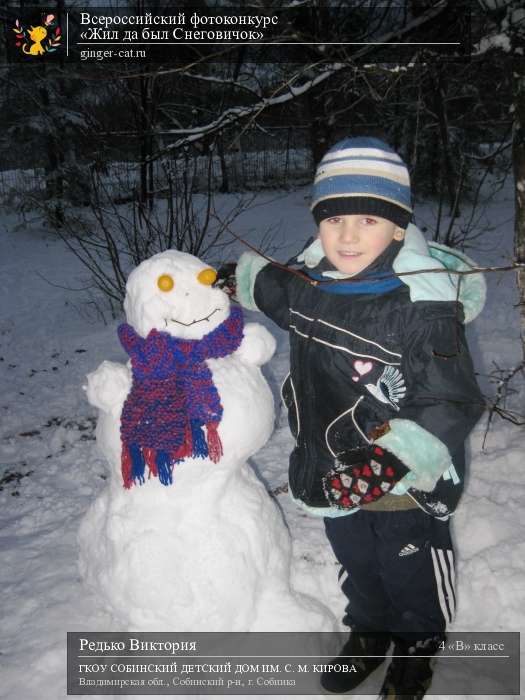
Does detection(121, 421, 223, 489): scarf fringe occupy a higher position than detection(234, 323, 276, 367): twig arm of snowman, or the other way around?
detection(234, 323, 276, 367): twig arm of snowman

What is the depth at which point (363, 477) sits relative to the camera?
161cm

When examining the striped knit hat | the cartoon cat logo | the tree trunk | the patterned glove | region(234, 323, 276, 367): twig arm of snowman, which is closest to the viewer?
the patterned glove

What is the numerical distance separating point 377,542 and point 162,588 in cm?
75

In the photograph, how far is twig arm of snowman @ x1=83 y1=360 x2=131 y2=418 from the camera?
71.5 inches

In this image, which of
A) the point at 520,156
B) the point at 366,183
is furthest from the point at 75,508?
the point at 520,156

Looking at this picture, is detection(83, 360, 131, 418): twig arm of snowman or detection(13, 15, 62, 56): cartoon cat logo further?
detection(13, 15, 62, 56): cartoon cat logo

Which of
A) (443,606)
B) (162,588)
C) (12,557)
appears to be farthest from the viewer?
(12,557)

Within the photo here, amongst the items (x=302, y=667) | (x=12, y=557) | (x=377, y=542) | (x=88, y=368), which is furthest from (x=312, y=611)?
(x=88, y=368)

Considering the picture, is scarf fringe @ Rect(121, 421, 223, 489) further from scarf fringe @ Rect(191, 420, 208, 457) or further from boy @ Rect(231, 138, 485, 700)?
boy @ Rect(231, 138, 485, 700)

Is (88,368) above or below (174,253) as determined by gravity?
below

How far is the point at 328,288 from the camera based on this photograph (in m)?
1.83

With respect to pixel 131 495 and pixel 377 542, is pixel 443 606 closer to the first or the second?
pixel 377 542

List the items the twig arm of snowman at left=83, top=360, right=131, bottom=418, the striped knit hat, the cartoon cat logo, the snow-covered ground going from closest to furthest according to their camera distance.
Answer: the striped knit hat < the twig arm of snowman at left=83, top=360, right=131, bottom=418 < the snow-covered ground < the cartoon cat logo

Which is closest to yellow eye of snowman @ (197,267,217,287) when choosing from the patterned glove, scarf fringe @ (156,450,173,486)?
scarf fringe @ (156,450,173,486)
